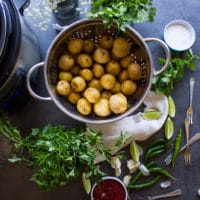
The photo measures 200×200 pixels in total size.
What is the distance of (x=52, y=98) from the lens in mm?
1125

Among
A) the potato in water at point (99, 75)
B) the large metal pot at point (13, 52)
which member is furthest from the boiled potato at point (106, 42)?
the large metal pot at point (13, 52)

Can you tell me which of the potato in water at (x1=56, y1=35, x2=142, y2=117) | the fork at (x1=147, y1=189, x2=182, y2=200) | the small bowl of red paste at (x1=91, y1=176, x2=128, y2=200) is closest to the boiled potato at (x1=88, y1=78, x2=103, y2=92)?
the potato in water at (x1=56, y1=35, x2=142, y2=117)

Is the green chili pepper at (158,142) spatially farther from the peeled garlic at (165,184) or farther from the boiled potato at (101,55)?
the boiled potato at (101,55)

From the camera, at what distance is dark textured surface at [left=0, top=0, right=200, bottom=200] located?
1.36m

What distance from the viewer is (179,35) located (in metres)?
1.33

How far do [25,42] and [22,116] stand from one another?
1.15ft

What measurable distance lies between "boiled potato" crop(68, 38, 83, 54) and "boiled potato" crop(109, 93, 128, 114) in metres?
0.17

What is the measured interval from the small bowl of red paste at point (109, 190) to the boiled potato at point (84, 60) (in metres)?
0.38

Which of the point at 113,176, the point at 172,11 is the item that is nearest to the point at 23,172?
the point at 113,176

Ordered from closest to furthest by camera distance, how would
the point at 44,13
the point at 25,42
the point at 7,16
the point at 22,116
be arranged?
the point at 7,16 < the point at 25,42 < the point at 44,13 < the point at 22,116

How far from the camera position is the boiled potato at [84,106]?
1.16m

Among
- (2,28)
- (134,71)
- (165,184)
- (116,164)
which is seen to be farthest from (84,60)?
(165,184)

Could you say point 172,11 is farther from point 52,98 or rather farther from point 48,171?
point 48,171

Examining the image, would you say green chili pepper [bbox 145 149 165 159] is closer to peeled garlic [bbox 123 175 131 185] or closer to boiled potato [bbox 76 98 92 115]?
peeled garlic [bbox 123 175 131 185]
